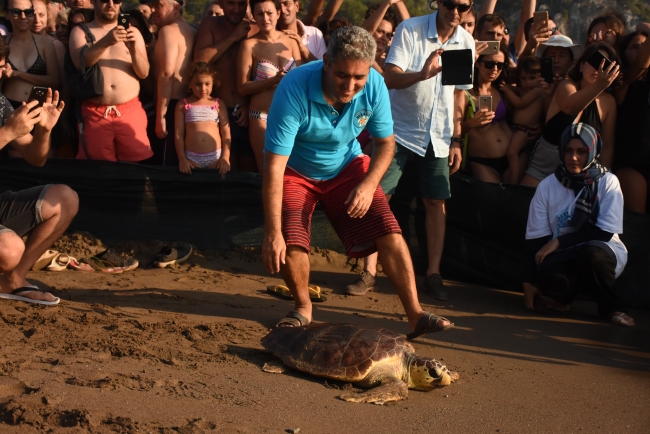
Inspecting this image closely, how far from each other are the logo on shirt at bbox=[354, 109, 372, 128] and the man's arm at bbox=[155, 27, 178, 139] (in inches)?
94.6

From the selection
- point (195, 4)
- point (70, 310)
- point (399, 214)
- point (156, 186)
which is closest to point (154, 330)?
point (70, 310)

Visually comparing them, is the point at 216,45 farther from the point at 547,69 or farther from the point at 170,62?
the point at 547,69

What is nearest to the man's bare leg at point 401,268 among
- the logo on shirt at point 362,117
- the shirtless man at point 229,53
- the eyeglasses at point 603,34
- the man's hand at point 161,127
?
the logo on shirt at point 362,117

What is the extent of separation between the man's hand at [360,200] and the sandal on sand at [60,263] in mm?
2542

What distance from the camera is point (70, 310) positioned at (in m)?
4.85

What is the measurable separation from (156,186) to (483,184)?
277 centimetres

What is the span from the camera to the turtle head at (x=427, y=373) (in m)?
4.00

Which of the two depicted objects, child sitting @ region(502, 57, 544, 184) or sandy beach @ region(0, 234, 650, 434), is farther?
child sitting @ region(502, 57, 544, 184)

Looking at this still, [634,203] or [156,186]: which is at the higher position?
[634,203]

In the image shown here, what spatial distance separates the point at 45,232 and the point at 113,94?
5.47ft

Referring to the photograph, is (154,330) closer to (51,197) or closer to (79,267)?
(51,197)

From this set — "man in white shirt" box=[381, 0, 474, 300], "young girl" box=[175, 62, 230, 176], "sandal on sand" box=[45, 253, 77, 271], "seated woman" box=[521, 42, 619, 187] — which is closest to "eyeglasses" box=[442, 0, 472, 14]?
"man in white shirt" box=[381, 0, 474, 300]

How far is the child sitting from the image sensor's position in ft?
21.7

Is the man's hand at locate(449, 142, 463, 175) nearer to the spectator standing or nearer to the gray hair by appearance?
the spectator standing
